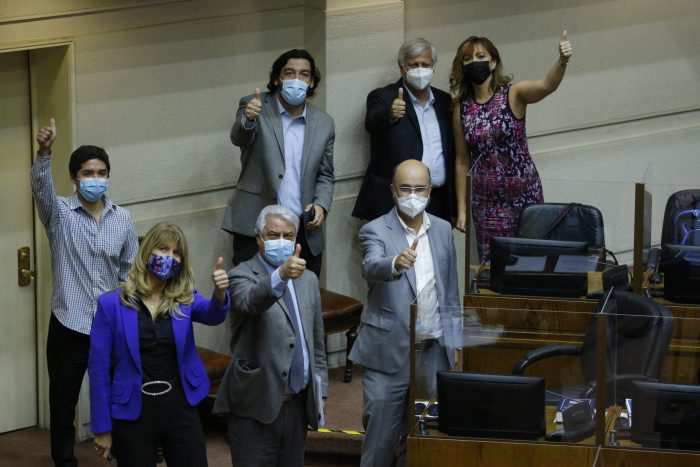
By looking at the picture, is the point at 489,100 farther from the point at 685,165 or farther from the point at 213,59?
the point at 685,165

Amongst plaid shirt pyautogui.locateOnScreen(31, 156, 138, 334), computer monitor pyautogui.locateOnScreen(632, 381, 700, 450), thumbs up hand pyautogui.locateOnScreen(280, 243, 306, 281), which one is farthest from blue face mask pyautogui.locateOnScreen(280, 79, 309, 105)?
computer monitor pyautogui.locateOnScreen(632, 381, 700, 450)

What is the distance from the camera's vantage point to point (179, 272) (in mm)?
5293

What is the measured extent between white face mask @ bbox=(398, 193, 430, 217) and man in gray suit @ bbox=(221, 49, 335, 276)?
122cm

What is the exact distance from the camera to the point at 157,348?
17.1 feet

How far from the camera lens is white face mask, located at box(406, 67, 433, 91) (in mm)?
7289

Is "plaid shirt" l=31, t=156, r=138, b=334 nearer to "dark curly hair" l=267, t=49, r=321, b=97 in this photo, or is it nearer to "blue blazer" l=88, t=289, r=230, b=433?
"blue blazer" l=88, t=289, r=230, b=433

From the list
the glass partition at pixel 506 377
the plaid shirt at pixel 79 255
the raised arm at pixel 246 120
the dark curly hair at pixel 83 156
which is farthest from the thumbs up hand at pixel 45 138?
the glass partition at pixel 506 377

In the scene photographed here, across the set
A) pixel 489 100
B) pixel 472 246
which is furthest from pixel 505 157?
pixel 472 246

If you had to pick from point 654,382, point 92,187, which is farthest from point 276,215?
point 654,382

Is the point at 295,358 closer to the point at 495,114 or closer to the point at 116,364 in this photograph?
the point at 116,364

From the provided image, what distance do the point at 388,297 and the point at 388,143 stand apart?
1.79 m

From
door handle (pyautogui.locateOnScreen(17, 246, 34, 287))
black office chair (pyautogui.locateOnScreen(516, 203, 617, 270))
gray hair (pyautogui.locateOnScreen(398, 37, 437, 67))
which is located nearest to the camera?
black office chair (pyautogui.locateOnScreen(516, 203, 617, 270))

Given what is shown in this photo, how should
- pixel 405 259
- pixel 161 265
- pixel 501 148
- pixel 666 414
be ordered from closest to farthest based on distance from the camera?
pixel 666 414 → pixel 161 265 → pixel 405 259 → pixel 501 148

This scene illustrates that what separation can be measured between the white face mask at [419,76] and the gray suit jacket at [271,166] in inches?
18.2
